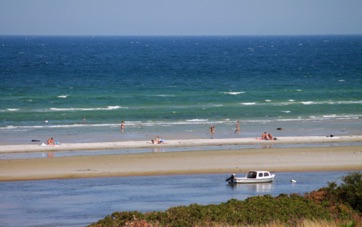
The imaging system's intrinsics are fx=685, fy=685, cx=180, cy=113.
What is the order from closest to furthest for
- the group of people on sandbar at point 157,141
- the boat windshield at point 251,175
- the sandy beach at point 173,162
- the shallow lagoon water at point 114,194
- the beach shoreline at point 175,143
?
the shallow lagoon water at point 114,194 → the boat windshield at point 251,175 → the sandy beach at point 173,162 → the beach shoreline at point 175,143 → the group of people on sandbar at point 157,141

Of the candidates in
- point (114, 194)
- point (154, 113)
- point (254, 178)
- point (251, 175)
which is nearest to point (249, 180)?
point (254, 178)

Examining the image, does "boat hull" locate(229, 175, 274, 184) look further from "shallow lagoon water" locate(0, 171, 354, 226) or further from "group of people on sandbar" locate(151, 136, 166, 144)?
"group of people on sandbar" locate(151, 136, 166, 144)

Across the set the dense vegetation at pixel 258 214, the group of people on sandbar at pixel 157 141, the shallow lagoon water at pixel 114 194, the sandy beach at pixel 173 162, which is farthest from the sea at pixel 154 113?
the dense vegetation at pixel 258 214

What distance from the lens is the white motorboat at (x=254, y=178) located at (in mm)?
35725

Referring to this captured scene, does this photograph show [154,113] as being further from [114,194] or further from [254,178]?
[114,194]

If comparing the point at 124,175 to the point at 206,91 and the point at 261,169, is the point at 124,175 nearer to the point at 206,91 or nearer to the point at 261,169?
the point at 261,169

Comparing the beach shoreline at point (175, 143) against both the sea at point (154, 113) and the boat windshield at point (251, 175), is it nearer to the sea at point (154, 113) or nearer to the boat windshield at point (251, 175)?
the sea at point (154, 113)

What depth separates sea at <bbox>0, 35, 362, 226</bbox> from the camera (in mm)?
32688

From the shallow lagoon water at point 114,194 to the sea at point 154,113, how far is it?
52 mm

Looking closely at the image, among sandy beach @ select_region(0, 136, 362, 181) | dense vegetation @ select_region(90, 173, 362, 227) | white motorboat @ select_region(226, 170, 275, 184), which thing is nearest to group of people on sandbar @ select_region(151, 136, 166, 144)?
sandy beach @ select_region(0, 136, 362, 181)

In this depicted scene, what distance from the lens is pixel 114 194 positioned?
3366 centimetres

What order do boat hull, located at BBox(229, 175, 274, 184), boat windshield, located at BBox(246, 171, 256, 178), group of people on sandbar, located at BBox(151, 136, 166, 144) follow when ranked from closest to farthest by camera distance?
boat hull, located at BBox(229, 175, 274, 184) < boat windshield, located at BBox(246, 171, 256, 178) < group of people on sandbar, located at BBox(151, 136, 166, 144)

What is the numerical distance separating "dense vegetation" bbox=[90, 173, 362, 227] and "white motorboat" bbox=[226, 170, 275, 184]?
12.4m

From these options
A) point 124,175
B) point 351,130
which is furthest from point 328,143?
point 124,175
